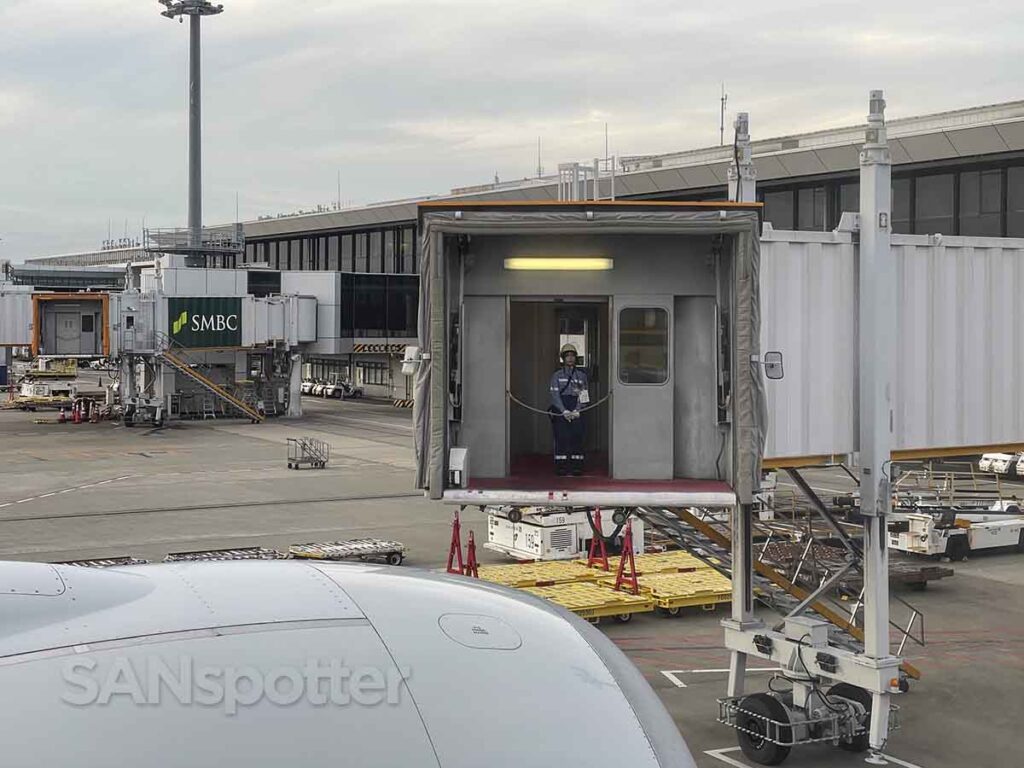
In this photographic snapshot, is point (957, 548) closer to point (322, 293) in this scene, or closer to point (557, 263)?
point (557, 263)

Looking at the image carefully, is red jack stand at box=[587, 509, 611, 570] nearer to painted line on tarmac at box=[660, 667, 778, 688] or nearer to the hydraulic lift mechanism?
painted line on tarmac at box=[660, 667, 778, 688]

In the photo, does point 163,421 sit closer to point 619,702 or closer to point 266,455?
point 266,455

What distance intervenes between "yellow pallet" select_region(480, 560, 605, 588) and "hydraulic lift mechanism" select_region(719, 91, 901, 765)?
10.1 meters

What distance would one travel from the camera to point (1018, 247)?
18.3m

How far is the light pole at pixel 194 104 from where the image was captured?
102 m

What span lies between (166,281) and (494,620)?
6952 cm

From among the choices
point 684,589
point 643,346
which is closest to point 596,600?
point 684,589

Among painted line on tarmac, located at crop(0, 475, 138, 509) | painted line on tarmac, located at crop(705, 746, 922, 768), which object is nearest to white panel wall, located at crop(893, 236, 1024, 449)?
painted line on tarmac, located at crop(705, 746, 922, 768)

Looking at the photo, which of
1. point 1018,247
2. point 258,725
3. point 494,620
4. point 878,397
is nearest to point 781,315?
point 878,397

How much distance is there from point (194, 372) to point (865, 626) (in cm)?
6358

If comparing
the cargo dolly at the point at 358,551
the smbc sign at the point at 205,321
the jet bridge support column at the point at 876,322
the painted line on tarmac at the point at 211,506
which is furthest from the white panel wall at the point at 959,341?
the smbc sign at the point at 205,321

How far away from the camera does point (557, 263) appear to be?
46.0 ft

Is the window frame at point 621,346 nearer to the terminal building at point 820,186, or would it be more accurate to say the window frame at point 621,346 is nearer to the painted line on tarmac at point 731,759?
the painted line on tarmac at point 731,759

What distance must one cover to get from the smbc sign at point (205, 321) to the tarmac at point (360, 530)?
512 cm
